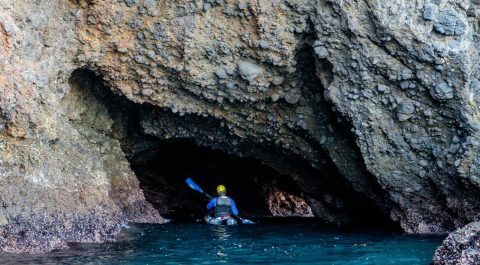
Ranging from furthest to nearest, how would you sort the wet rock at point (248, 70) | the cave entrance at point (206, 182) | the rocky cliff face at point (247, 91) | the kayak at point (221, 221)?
the cave entrance at point (206, 182)
the kayak at point (221, 221)
the wet rock at point (248, 70)
the rocky cliff face at point (247, 91)

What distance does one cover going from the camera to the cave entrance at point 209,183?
→ 18828mm

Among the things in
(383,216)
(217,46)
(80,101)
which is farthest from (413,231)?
(80,101)

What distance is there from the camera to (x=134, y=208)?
50.0 feet

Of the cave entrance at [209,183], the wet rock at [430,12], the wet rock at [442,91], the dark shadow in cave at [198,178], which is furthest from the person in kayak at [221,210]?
the wet rock at [430,12]

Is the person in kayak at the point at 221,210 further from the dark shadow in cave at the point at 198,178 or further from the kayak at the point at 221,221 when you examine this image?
the dark shadow in cave at the point at 198,178

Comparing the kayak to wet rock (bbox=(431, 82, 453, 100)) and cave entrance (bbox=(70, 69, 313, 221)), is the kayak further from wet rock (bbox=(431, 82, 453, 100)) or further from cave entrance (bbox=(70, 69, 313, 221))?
wet rock (bbox=(431, 82, 453, 100))

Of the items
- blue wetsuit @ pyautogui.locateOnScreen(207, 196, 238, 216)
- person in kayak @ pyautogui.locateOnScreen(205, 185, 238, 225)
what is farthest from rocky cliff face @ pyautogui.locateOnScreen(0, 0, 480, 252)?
blue wetsuit @ pyautogui.locateOnScreen(207, 196, 238, 216)

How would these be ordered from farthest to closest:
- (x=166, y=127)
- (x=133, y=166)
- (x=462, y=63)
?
(x=133, y=166)
(x=166, y=127)
(x=462, y=63)

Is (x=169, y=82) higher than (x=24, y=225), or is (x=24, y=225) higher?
(x=169, y=82)

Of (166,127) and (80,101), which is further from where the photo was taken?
(166,127)

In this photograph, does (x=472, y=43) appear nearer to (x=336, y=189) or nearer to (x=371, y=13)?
(x=371, y=13)

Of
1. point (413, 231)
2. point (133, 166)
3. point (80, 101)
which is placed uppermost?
point (80, 101)

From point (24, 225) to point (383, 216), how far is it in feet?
27.0

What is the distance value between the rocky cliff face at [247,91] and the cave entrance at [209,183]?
13.5 ft
